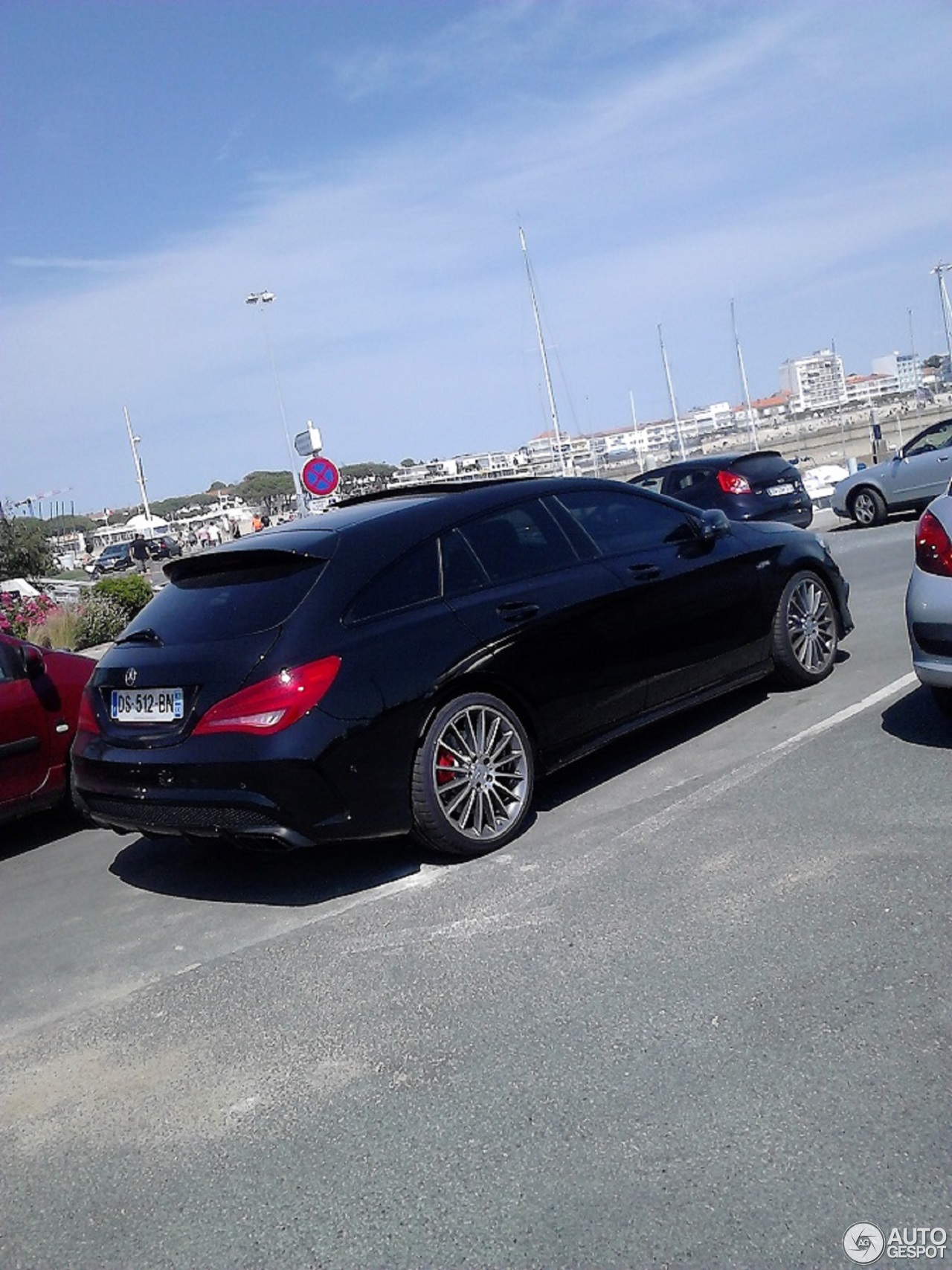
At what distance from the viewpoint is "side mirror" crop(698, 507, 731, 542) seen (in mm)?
6930

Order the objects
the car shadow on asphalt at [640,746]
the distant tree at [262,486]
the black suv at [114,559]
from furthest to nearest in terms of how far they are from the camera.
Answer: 1. the distant tree at [262,486]
2. the black suv at [114,559]
3. the car shadow on asphalt at [640,746]

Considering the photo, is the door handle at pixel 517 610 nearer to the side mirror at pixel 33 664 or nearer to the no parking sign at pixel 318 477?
the side mirror at pixel 33 664

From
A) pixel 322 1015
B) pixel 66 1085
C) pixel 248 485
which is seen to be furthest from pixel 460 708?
pixel 248 485

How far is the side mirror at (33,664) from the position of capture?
6.97 m

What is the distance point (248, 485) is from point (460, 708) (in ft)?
390

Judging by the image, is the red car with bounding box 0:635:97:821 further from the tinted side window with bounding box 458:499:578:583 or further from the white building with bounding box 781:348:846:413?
the white building with bounding box 781:348:846:413

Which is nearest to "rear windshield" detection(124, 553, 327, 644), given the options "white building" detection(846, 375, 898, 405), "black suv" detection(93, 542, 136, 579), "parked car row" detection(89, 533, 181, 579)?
"black suv" detection(93, 542, 136, 579)

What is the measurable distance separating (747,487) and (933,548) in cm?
1094

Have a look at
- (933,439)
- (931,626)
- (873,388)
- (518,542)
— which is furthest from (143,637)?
(873,388)

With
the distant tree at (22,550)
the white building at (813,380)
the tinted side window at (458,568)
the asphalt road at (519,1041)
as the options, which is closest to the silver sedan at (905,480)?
the asphalt road at (519,1041)

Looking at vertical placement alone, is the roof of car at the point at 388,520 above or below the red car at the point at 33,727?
above

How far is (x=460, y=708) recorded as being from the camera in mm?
5344

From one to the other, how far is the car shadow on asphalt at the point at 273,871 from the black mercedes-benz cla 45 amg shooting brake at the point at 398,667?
35 centimetres

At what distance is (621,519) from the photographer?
6691 mm
